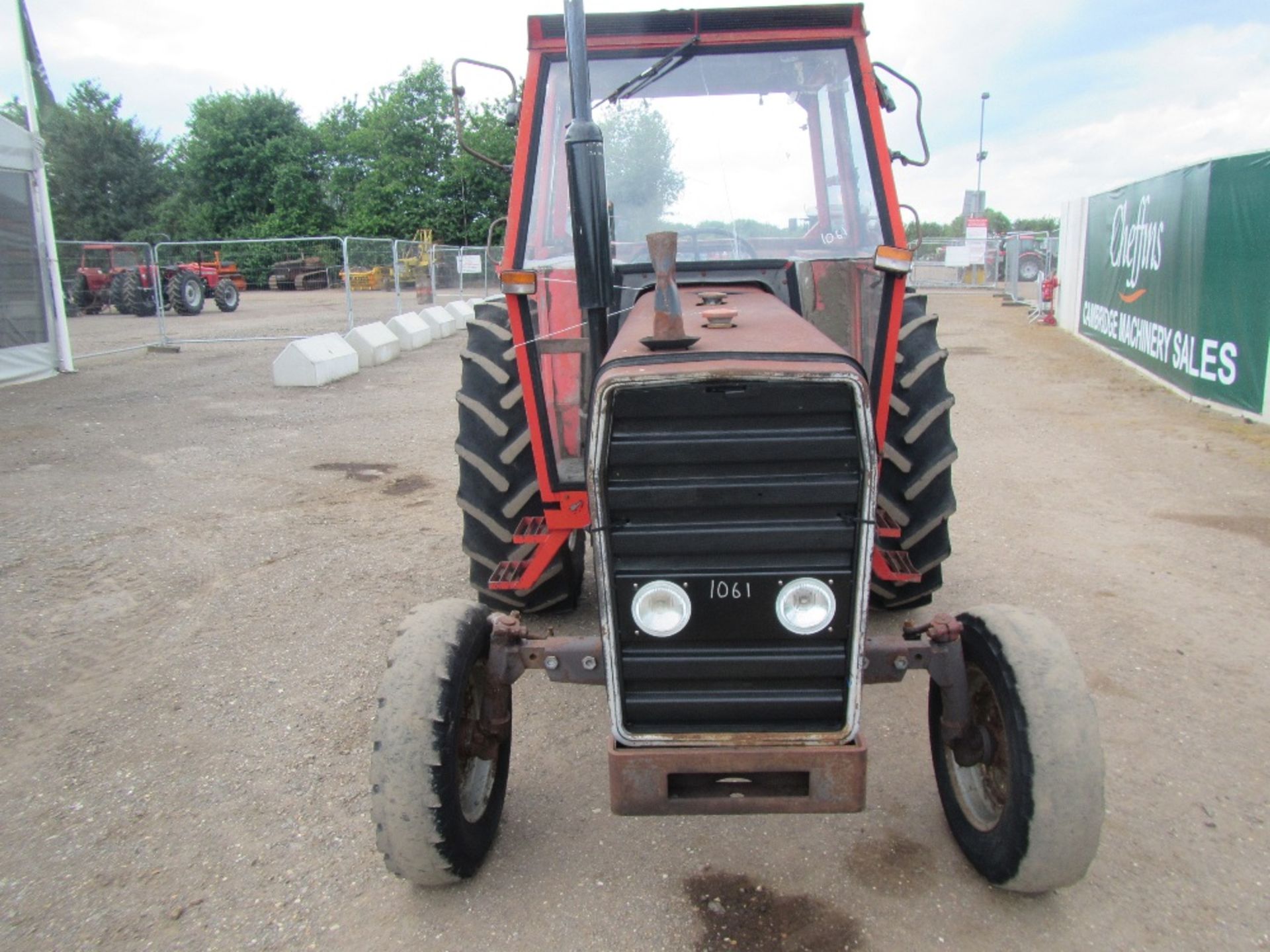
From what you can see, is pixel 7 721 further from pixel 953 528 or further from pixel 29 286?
pixel 29 286

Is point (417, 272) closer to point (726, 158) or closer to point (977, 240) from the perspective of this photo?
point (977, 240)

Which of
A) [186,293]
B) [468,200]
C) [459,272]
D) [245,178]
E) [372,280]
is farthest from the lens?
[245,178]

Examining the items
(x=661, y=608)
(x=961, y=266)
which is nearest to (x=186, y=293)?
(x=961, y=266)

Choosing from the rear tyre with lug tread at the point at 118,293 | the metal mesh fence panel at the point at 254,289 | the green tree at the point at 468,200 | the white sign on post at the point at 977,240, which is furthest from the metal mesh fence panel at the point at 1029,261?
the rear tyre with lug tread at the point at 118,293

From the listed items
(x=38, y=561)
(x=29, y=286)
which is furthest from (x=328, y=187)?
(x=38, y=561)

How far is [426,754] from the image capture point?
2467 millimetres

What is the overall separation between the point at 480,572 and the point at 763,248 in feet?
6.05

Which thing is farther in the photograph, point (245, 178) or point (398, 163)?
point (245, 178)

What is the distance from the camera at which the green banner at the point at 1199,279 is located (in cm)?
884

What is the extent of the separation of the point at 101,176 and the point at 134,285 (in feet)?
69.5

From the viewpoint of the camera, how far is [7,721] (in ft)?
12.3

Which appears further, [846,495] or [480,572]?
[480,572]

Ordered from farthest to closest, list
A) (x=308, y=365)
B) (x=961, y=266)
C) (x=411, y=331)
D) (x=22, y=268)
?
(x=961, y=266)
(x=411, y=331)
(x=22, y=268)
(x=308, y=365)

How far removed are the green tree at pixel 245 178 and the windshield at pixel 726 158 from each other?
38.4 metres
